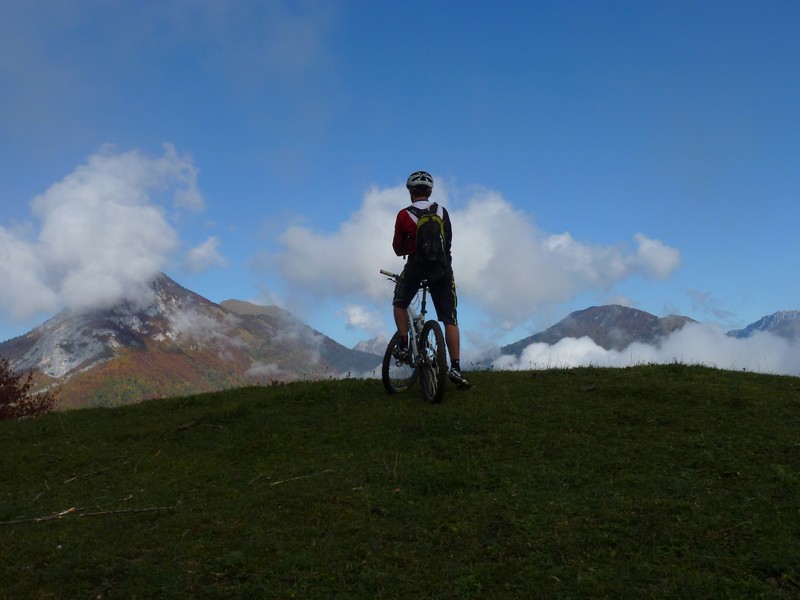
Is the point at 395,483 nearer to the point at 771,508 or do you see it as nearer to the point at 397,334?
the point at 771,508

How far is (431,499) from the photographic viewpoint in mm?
5672

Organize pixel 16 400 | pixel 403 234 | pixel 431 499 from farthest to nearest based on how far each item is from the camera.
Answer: pixel 16 400
pixel 403 234
pixel 431 499

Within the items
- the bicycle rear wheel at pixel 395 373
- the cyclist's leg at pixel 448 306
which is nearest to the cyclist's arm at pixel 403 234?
the cyclist's leg at pixel 448 306

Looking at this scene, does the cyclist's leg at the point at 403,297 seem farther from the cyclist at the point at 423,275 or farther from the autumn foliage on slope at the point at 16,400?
the autumn foliage on slope at the point at 16,400

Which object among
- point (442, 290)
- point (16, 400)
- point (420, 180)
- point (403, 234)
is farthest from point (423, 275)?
point (16, 400)

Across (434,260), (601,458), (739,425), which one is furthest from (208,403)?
(739,425)

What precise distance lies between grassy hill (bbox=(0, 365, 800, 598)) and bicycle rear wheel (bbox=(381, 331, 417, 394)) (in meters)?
0.38

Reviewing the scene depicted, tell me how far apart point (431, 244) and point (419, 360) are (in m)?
1.81

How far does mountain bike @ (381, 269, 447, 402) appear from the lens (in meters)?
8.83

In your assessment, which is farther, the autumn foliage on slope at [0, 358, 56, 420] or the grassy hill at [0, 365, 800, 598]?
the autumn foliage on slope at [0, 358, 56, 420]

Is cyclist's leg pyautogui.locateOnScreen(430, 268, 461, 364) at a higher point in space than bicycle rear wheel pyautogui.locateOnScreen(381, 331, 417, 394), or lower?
higher

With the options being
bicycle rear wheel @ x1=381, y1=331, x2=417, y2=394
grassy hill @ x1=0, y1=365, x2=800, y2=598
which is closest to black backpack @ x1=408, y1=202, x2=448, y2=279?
bicycle rear wheel @ x1=381, y1=331, x2=417, y2=394

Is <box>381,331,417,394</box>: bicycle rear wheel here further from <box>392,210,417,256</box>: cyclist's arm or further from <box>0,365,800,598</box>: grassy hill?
<box>392,210,417,256</box>: cyclist's arm

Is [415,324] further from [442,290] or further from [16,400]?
[16,400]
